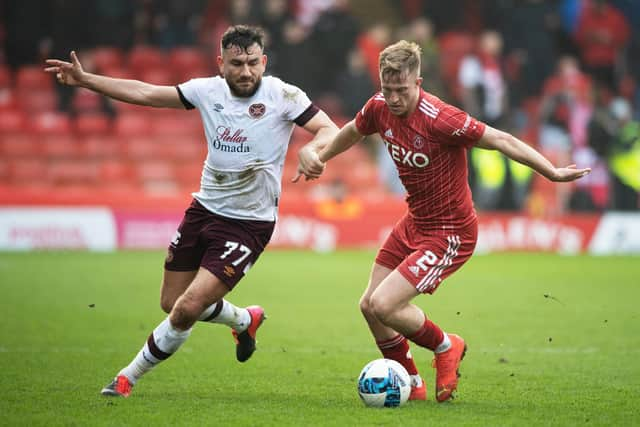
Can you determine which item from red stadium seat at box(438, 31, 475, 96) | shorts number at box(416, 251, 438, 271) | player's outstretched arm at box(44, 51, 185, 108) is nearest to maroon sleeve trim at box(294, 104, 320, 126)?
player's outstretched arm at box(44, 51, 185, 108)

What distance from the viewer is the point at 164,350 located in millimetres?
7234

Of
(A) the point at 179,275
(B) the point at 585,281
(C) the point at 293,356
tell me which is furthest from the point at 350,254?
(A) the point at 179,275

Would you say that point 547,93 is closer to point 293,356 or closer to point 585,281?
point 585,281

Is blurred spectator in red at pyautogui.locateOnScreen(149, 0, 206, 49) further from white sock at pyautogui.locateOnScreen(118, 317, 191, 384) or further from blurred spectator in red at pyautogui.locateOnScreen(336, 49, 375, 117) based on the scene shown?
white sock at pyautogui.locateOnScreen(118, 317, 191, 384)

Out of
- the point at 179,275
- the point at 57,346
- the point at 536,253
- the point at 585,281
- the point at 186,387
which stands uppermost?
the point at 179,275

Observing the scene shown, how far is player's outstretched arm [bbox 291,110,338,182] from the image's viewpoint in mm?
7059

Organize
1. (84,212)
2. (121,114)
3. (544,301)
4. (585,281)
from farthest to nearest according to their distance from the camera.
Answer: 1. (121,114)
2. (84,212)
3. (585,281)
4. (544,301)

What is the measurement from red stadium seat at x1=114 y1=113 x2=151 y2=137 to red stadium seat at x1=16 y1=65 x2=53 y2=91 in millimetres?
1672

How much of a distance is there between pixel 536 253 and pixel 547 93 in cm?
389

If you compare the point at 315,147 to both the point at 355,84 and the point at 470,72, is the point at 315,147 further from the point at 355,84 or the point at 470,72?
the point at 470,72

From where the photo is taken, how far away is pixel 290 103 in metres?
7.51

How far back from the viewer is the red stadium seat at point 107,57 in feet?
71.5

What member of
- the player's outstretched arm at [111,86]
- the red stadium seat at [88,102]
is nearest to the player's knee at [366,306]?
the player's outstretched arm at [111,86]

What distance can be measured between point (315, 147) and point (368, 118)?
1.33ft
